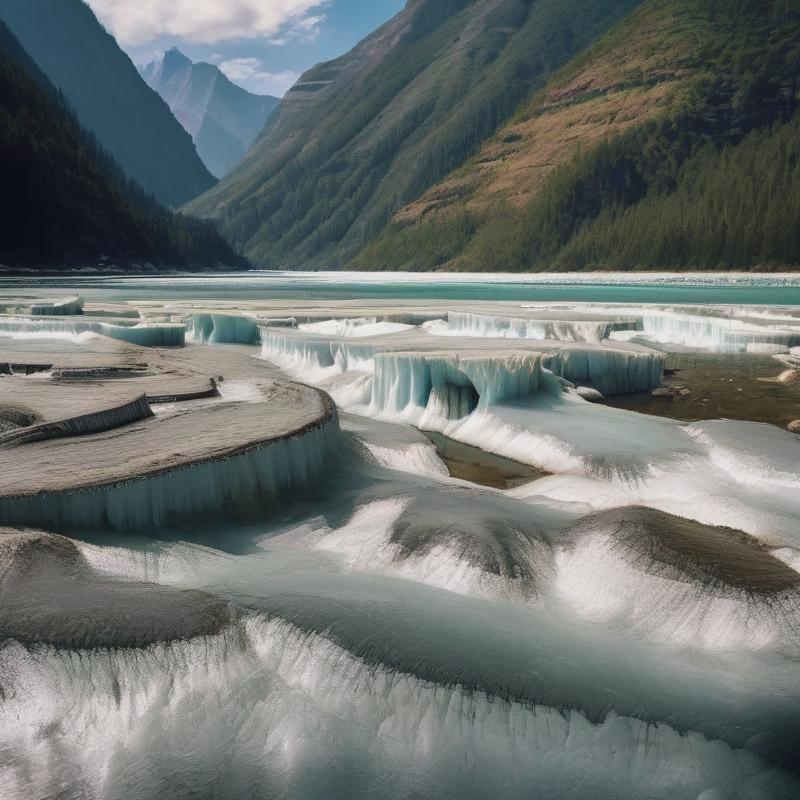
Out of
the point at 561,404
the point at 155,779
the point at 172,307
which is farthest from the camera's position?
the point at 172,307

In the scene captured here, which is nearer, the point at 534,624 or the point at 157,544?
the point at 534,624

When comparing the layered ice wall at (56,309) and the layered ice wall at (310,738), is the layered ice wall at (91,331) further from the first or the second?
the layered ice wall at (310,738)

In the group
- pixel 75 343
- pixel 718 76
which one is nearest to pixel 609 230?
pixel 718 76

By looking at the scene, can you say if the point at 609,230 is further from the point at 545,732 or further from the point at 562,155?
the point at 545,732

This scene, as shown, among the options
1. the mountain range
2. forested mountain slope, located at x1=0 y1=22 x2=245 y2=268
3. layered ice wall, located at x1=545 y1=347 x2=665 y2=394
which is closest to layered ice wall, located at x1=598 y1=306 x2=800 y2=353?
layered ice wall, located at x1=545 y1=347 x2=665 y2=394

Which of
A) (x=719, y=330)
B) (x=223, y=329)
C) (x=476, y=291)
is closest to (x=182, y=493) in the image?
(x=223, y=329)

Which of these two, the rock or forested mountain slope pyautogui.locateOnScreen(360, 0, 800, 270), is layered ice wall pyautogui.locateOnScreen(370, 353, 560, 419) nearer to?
the rock
